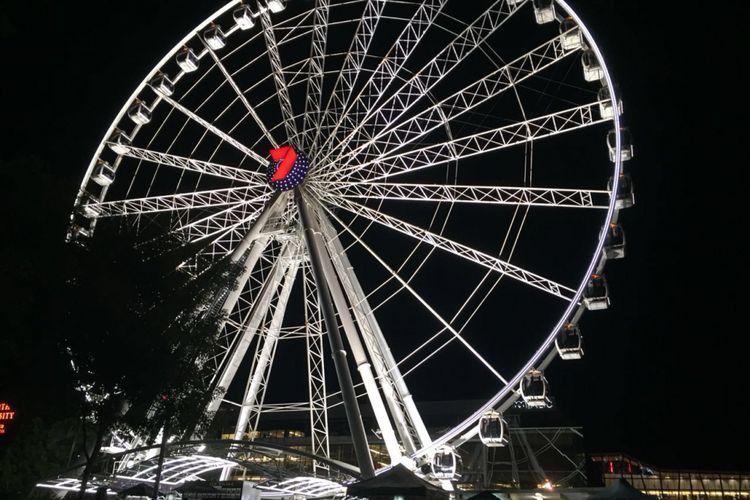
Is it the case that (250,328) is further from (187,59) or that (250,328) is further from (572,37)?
(572,37)

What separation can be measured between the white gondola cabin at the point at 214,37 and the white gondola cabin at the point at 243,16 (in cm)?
78

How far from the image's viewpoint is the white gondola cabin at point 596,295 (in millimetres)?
16922

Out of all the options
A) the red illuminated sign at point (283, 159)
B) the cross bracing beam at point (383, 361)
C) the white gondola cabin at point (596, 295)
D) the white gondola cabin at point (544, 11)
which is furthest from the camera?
the red illuminated sign at point (283, 159)

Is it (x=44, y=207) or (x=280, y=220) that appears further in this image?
(x=280, y=220)

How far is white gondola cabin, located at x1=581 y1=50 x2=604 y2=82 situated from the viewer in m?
19.0

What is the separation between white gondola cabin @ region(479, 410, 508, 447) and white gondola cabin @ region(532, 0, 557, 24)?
1209 centimetres

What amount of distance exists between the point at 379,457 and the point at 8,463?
29312mm

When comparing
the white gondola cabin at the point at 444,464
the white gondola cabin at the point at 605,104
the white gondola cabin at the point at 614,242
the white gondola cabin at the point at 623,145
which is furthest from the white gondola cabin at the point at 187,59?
the white gondola cabin at the point at 444,464

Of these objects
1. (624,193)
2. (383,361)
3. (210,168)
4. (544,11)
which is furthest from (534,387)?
(210,168)

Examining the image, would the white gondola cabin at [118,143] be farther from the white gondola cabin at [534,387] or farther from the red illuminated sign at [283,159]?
the white gondola cabin at [534,387]

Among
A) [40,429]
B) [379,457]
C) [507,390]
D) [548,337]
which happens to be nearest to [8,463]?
[40,429]

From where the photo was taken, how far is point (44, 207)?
13.9 meters

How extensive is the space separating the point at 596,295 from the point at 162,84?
17127mm

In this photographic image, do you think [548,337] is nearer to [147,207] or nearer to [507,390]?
[507,390]
